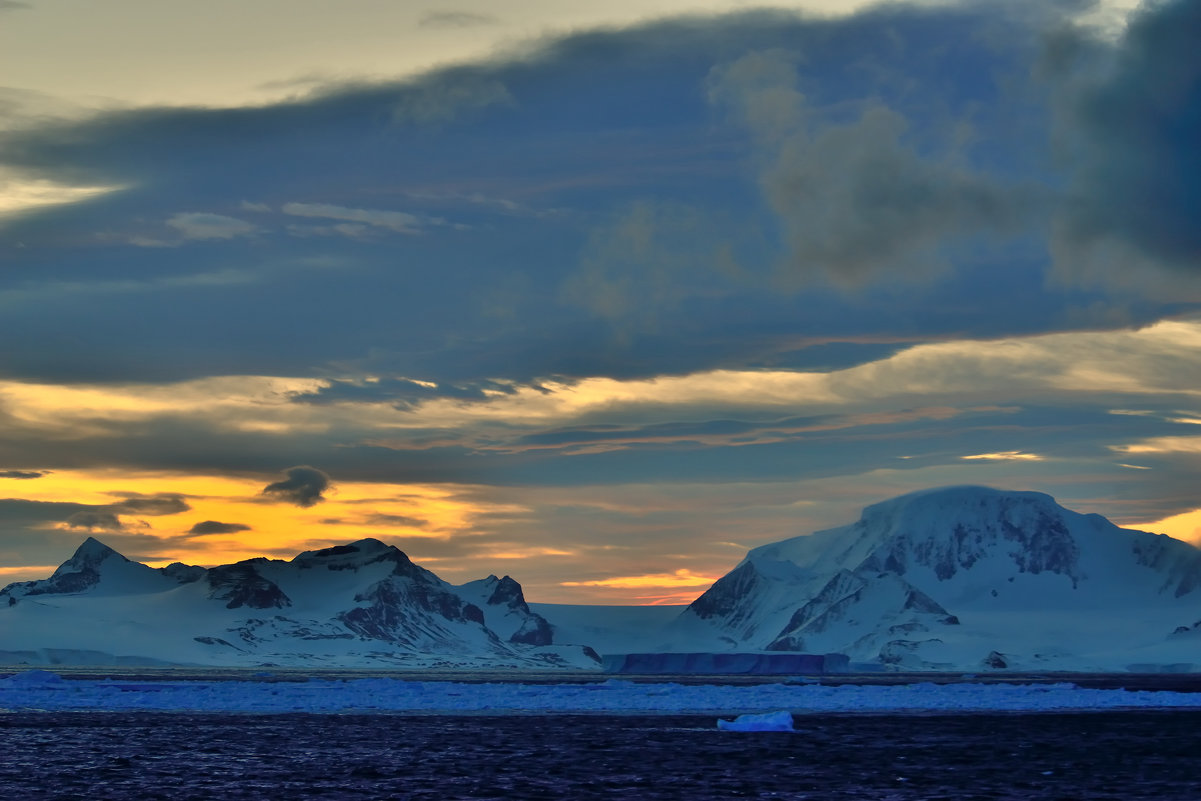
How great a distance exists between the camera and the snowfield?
103 m

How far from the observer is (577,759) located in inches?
2373

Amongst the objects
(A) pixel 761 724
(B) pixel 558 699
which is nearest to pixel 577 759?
(A) pixel 761 724

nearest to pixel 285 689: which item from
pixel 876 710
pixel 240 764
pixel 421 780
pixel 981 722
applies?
pixel 876 710

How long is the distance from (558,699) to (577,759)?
189ft

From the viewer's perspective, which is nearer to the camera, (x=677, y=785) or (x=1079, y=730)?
(x=677, y=785)

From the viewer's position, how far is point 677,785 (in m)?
50.0

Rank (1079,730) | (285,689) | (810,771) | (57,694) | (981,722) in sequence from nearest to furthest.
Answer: (810,771)
(1079,730)
(981,722)
(57,694)
(285,689)

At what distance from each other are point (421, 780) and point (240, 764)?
392 inches

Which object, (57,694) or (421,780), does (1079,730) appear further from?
(57,694)

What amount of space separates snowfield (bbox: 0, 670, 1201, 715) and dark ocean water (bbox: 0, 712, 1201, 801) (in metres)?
11.5

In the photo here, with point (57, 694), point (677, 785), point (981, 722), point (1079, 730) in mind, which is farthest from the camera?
point (57, 694)

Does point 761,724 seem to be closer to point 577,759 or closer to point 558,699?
point 577,759

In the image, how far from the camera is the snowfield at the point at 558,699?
102688 millimetres

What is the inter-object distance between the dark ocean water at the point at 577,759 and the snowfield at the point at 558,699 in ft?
37.6
